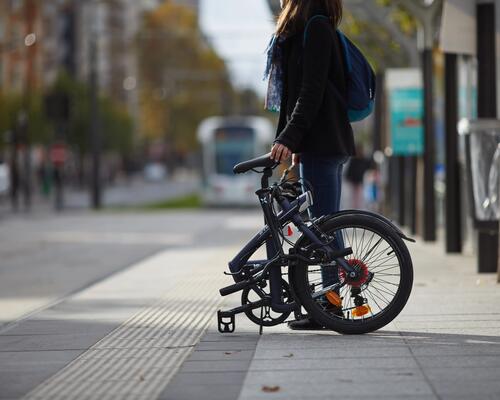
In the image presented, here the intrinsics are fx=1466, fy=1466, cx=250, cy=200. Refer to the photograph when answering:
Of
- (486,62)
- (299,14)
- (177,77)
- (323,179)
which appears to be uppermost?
(177,77)

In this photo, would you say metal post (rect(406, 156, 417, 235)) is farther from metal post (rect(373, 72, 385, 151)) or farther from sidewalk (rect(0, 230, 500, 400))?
sidewalk (rect(0, 230, 500, 400))

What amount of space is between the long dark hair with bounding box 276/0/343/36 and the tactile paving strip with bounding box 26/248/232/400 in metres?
1.73

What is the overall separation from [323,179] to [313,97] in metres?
0.47

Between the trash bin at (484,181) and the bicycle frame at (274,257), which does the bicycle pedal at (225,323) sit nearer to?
the bicycle frame at (274,257)

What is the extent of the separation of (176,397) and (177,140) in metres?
108

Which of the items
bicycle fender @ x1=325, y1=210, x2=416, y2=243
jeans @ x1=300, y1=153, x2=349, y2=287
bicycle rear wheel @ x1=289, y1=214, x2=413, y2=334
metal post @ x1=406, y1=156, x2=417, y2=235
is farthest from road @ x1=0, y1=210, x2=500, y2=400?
metal post @ x1=406, y1=156, x2=417, y2=235

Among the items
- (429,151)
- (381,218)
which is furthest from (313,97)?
(429,151)

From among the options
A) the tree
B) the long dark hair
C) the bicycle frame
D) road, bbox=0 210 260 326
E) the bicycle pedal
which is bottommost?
road, bbox=0 210 260 326

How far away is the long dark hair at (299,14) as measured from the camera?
7746 mm

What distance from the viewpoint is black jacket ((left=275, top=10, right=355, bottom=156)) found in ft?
25.0

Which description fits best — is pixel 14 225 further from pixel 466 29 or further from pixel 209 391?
pixel 209 391

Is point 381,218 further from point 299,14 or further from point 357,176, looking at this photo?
point 357,176

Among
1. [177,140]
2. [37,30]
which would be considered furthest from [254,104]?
[37,30]

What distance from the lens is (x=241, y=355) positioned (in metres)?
7.02
